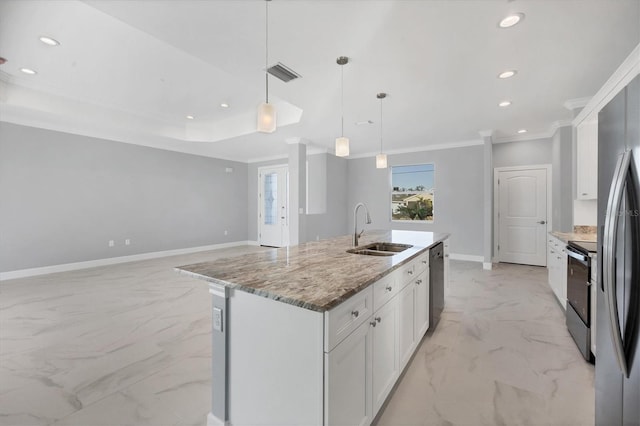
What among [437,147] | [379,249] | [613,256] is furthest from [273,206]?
[613,256]

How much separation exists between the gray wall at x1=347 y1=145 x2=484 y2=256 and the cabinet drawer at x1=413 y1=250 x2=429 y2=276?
4237mm

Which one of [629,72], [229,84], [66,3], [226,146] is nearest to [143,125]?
[226,146]

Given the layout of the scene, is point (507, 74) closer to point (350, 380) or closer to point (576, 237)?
point (576, 237)

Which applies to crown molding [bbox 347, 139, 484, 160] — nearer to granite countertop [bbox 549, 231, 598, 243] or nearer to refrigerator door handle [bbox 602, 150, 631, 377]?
granite countertop [bbox 549, 231, 598, 243]

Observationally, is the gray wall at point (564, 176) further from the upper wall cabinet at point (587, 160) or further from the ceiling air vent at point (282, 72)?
the ceiling air vent at point (282, 72)

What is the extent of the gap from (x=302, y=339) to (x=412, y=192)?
6.35 meters

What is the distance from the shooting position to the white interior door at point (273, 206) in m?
7.96

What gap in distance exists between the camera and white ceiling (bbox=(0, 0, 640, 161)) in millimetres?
2094

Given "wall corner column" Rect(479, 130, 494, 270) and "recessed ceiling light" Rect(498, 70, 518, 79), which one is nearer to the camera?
"recessed ceiling light" Rect(498, 70, 518, 79)

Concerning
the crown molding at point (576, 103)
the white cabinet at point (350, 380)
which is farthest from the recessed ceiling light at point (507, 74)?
the white cabinet at point (350, 380)

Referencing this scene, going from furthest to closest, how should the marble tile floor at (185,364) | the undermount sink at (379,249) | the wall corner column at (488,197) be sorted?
1. the wall corner column at (488,197)
2. the undermount sink at (379,249)
3. the marble tile floor at (185,364)

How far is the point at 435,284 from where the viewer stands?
2.74 m

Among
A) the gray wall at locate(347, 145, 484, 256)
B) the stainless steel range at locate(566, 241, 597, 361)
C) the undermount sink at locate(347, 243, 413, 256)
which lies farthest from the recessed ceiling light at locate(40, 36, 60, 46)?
the gray wall at locate(347, 145, 484, 256)

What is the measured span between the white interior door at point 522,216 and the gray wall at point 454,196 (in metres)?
0.44
